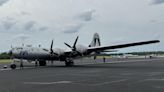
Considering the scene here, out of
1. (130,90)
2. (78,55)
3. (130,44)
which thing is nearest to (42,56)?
(78,55)

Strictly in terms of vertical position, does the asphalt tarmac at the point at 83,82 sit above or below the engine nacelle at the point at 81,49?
below

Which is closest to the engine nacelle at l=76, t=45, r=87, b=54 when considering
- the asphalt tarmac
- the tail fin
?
the tail fin

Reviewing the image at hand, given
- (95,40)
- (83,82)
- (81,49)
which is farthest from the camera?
(95,40)

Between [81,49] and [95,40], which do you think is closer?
[81,49]

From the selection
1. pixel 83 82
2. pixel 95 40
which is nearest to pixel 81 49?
pixel 95 40

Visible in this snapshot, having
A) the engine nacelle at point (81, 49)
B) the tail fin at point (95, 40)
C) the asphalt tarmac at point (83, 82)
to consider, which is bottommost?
the asphalt tarmac at point (83, 82)

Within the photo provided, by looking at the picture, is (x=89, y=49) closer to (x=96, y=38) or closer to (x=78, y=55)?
(x=78, y=55)

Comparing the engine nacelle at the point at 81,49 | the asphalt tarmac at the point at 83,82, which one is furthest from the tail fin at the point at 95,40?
the asphalt tarmac at the point at 83,82

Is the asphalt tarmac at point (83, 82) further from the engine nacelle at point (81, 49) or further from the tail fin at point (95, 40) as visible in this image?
the tail fin at point (95, 40)

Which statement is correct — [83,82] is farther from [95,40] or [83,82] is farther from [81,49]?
[95,40]

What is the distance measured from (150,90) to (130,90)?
0.85 metres

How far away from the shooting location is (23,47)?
40906mm

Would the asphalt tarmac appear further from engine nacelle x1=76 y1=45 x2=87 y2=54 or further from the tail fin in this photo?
the tail fin

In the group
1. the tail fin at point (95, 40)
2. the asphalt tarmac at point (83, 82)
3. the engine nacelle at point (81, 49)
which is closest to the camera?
the asphalt tarmac at point (83, 82)
